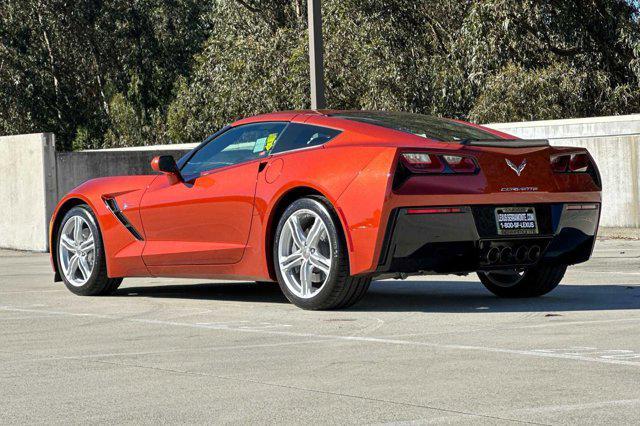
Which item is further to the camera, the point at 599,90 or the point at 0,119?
the point at 0,119

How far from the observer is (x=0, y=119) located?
50.1 metres

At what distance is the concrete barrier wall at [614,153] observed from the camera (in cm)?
1952

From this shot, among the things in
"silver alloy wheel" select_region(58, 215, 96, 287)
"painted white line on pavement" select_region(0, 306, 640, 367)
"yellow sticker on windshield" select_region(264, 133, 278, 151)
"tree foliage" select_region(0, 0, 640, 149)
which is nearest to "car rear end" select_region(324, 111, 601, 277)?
"yellow sticker on windshield" select_region(264, 133, 278, 151)

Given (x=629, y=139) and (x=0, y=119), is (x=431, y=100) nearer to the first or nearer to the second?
(x=629, y=139)

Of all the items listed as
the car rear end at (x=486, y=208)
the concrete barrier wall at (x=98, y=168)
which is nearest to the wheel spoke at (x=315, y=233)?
the car rear end at (x=486, y=208)

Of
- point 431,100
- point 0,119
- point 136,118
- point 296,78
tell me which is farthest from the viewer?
point 136,118

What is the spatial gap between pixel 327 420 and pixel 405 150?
359 cm

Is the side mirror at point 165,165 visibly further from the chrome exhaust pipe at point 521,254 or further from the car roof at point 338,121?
the chrome exhaust pipe at point 521,254

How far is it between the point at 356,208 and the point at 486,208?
34.0 inches

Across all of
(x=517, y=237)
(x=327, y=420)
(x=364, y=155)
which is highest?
(x=364, y=155)

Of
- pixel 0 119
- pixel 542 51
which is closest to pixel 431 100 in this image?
pixel 542 51

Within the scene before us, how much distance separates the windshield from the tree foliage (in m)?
20.4

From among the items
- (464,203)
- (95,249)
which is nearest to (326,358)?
(464,203)

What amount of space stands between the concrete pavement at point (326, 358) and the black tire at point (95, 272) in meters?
0.16
